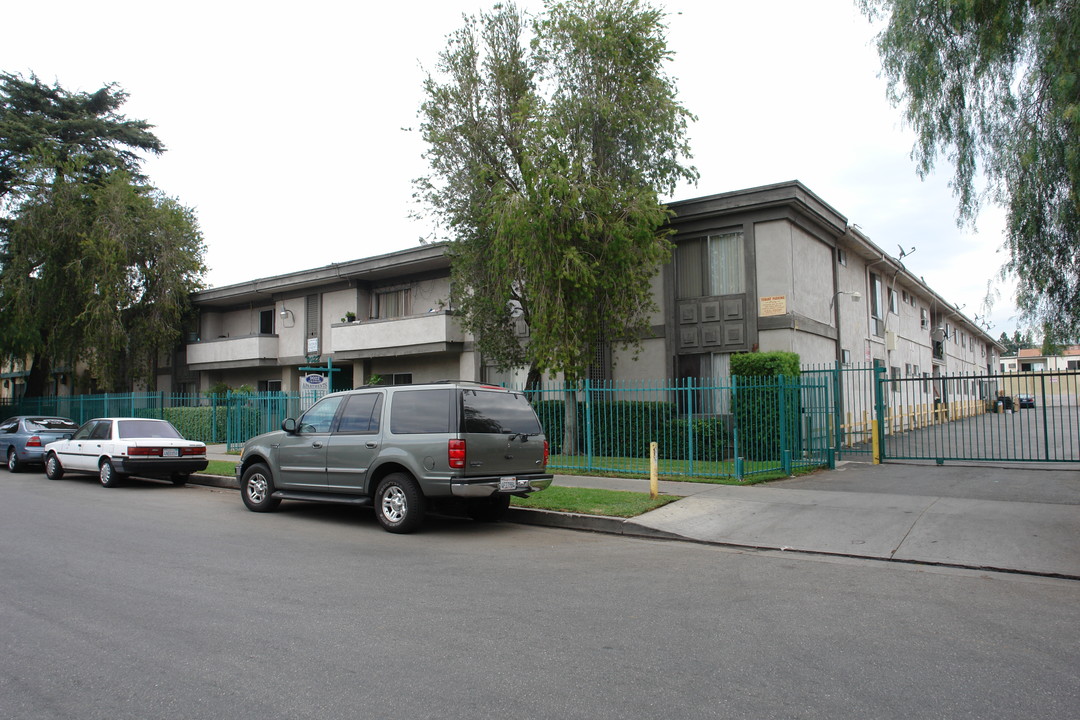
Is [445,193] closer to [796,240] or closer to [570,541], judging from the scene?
[796,240]

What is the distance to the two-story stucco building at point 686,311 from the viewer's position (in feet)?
59.8

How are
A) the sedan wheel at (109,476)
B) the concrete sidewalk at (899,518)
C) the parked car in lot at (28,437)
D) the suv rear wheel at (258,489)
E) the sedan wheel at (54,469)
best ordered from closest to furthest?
the concrete sidewalk at (899,518) → the suv rear wheel at (258,489) → the sedan wheel at (109,476) → the sedan wheel at (54,469) → the parked car in lot at (28,437)

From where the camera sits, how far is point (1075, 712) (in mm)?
3783

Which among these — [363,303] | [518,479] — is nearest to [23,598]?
[518,479]

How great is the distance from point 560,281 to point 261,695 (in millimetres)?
13187

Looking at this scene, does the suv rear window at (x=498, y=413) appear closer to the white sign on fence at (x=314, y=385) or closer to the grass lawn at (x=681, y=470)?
the grass lawn at (x=681, y=470)

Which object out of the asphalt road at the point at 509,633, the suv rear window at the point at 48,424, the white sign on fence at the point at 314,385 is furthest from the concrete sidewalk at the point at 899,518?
the suv rear window at the point at 48,424

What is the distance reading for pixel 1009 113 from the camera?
10.7 m

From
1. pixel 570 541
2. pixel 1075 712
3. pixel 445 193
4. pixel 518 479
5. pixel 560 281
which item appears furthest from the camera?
pixel 445 193

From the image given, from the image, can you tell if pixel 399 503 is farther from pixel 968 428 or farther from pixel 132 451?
pixel 968 428

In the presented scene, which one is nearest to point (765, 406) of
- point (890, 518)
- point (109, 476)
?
point (890, 518)

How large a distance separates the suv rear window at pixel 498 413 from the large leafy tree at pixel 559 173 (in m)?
6.53

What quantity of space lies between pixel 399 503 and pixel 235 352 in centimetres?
2263

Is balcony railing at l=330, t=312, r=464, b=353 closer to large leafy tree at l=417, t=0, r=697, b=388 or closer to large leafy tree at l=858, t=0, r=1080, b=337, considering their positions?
large leafy tree at l=417, t=0, r=697, b=388
